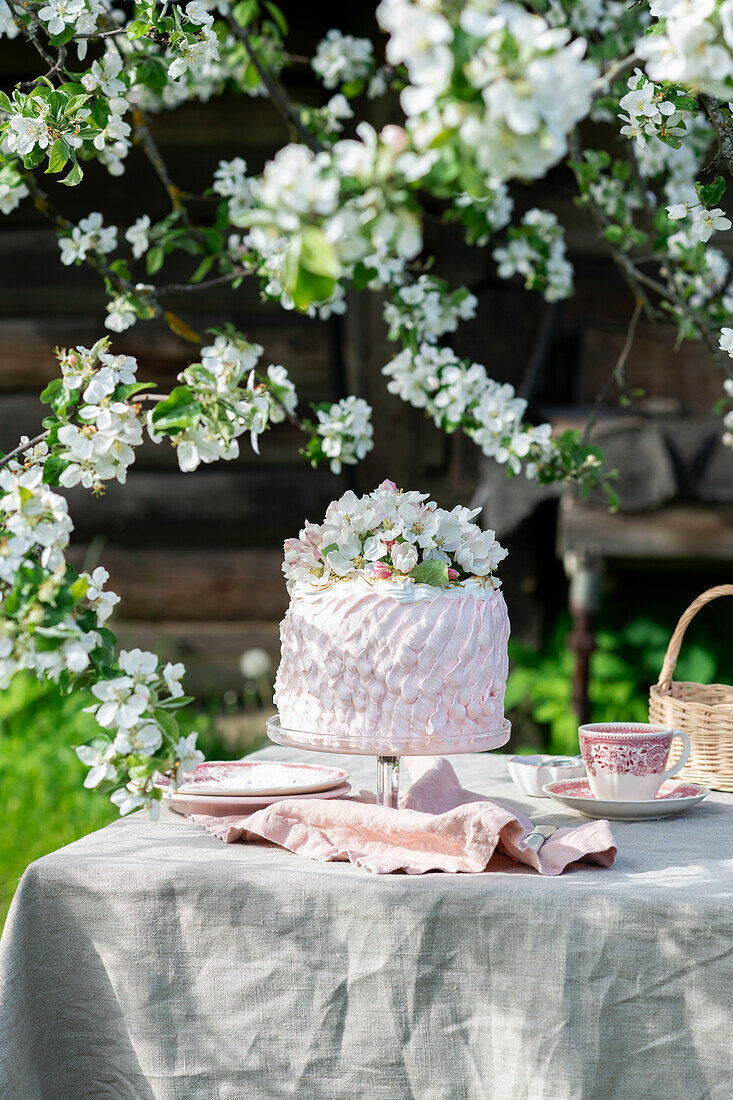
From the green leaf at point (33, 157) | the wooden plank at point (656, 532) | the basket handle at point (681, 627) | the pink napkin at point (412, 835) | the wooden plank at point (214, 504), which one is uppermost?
the green leaf at point (33, 157)

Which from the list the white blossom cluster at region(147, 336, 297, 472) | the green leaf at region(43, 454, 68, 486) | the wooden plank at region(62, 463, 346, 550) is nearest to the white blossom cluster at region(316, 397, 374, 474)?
the white blossom cluster at region(147, 336, 297, 472)

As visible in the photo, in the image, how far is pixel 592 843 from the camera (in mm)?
1166

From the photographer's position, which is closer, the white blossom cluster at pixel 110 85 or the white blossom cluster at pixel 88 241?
the white blossom cluster at pixel 110 85

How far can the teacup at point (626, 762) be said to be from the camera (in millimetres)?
1330

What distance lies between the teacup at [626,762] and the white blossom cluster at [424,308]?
98cm

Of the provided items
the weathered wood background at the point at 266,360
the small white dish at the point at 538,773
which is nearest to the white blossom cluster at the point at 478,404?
the small white dish at the point at 538,773

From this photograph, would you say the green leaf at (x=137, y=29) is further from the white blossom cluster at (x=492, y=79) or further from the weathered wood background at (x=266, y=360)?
the weathered wood background at (x=266, y=360)

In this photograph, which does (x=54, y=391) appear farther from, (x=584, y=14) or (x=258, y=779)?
(x=584, y=14)

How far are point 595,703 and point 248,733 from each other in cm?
109

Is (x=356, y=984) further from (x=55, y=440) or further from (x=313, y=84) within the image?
(x=313, y=84)

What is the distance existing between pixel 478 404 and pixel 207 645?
6.37 feet

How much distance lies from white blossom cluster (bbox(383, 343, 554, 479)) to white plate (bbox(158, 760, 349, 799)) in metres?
0.69

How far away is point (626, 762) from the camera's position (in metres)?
1.34

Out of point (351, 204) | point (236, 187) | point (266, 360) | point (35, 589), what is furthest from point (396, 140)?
point (266, 360)
